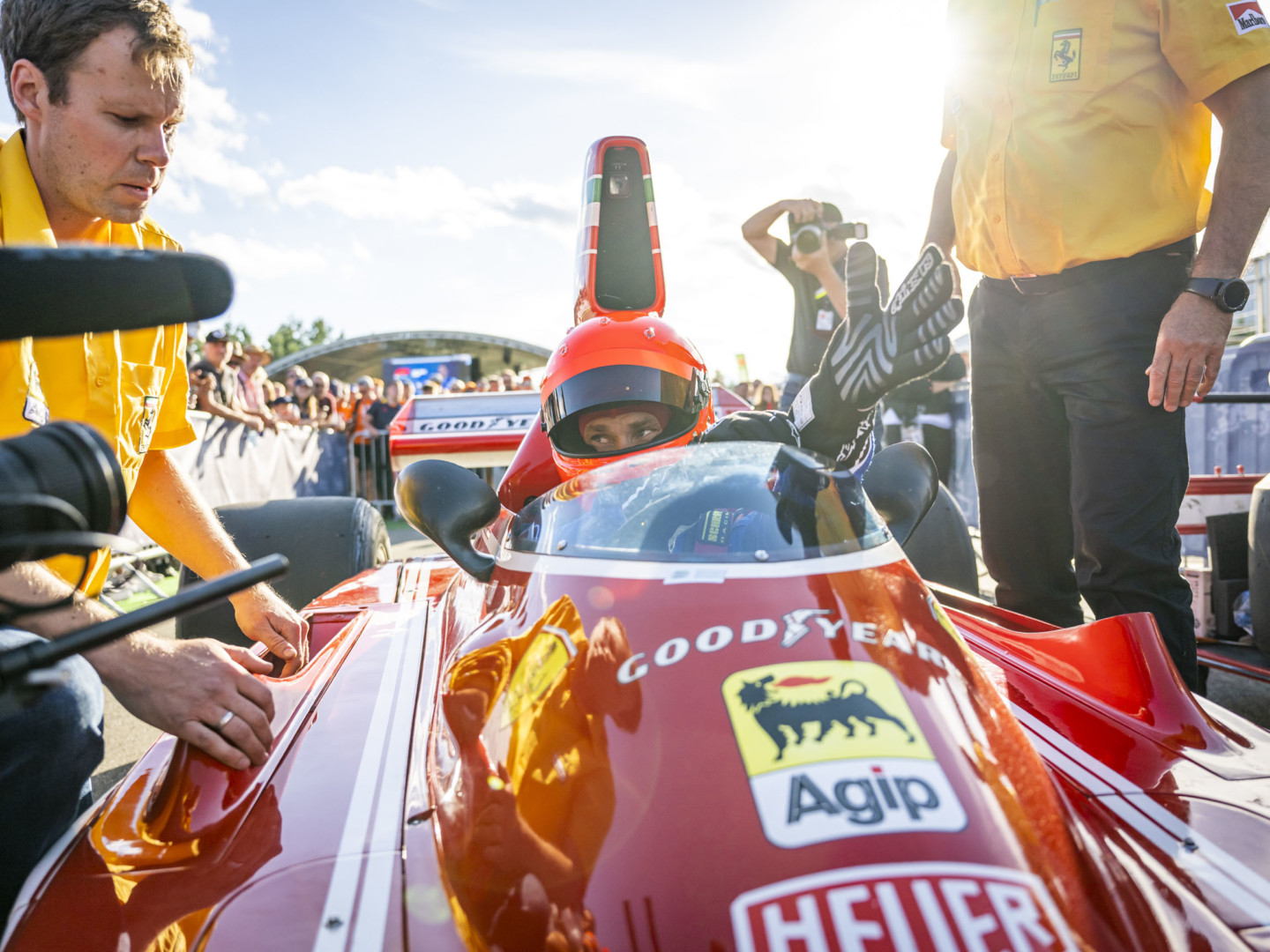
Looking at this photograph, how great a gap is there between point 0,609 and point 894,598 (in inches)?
41.1

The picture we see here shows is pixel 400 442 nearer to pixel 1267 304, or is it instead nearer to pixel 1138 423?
pixel 1138 423

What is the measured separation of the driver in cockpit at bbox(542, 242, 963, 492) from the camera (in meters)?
1.85

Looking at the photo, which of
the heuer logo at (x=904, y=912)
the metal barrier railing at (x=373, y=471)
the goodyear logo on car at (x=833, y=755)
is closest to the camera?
the heuer logo at (x=904, y=912)

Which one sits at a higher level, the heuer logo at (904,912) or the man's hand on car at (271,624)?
the man's hand on car at (271,624)

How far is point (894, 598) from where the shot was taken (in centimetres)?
121

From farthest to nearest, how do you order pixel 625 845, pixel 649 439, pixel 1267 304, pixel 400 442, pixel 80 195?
pixel 1267 304, pixel 400 442, pixel 649 439, pixel 80 195, pixel 625 845

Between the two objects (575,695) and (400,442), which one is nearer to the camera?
(575,695)

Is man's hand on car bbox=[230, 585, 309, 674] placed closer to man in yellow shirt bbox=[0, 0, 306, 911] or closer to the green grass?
man in yellow shirt bbox=[0, 0, 306, 911]

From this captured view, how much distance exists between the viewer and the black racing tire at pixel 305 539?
2.98 meters

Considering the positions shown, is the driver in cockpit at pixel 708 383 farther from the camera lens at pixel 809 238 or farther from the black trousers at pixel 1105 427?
the camera lens at pixel 809 238

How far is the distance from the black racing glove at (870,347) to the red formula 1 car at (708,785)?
1.71 ft

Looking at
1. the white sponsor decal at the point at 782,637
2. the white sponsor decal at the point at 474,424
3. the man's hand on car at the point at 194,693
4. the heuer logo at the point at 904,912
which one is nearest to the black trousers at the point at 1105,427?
the white sponsor decal at the point at 782,637

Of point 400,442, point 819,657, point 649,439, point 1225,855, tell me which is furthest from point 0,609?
point 400,442

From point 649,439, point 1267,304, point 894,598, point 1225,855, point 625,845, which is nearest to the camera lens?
point 625,845
